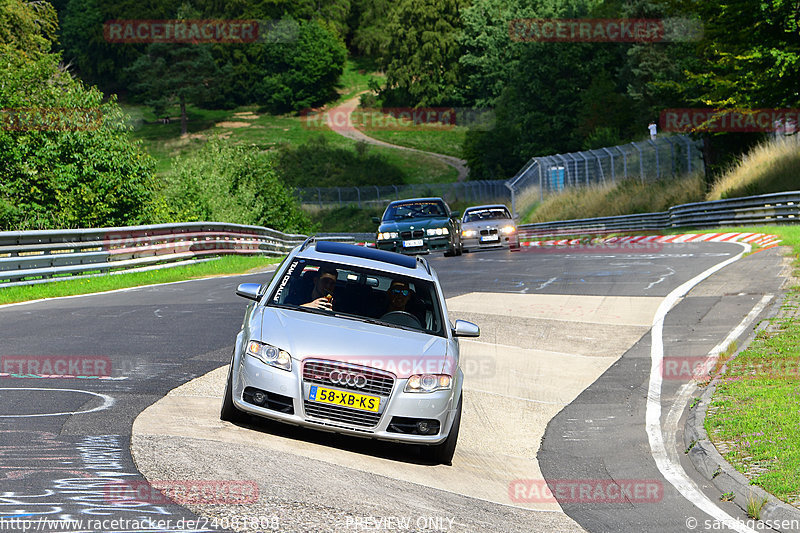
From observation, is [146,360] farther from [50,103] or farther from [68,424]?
[50,103]

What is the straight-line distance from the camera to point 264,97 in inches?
5625

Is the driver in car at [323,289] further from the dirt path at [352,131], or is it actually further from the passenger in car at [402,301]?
the dirt path at [352,131]

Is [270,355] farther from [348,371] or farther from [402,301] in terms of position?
[402,301]

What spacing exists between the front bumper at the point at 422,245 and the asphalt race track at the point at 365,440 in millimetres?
9241

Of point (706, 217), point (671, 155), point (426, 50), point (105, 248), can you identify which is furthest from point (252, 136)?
point (105, 248)

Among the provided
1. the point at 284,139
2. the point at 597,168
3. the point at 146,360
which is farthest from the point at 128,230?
the point at 284,139

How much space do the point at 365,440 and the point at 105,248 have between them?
16255mm

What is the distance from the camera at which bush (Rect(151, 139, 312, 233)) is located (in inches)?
1652

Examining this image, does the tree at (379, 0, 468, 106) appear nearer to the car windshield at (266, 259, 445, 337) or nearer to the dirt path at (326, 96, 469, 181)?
the dirt path at (326, 96, 469, 181)

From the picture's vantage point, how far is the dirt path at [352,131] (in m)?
107

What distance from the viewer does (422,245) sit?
2825 centimetres

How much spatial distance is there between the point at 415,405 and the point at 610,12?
227ft

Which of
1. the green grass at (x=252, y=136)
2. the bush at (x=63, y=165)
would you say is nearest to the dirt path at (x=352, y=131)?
the green grass at (x=252, y=136)

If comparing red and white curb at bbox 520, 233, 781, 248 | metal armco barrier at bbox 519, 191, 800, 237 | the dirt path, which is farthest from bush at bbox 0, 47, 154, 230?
the dirt path
